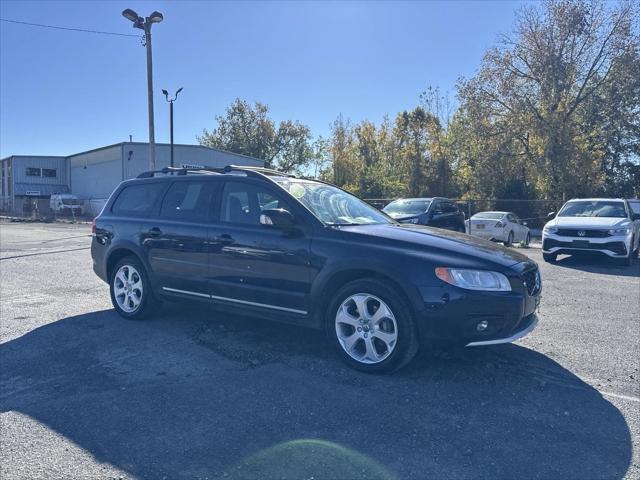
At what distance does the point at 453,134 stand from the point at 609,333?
32.1 m

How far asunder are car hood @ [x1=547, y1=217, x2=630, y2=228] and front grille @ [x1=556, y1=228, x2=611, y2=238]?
10cm

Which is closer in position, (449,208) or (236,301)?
(236,301)

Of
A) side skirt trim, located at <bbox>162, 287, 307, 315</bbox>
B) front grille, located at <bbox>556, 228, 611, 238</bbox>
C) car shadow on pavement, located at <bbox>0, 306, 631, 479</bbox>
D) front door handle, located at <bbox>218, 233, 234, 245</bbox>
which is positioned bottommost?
car shadow on pavement, located at <bbox>0, 306, 631, 479</bbox>

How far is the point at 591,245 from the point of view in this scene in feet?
38.8

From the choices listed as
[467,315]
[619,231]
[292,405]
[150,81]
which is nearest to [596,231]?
[619,231]

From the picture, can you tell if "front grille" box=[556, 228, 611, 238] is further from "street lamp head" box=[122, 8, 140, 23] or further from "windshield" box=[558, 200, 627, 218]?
"street lamp head" box=[122, 8, 140, 23]

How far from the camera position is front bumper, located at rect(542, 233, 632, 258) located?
11617 mm

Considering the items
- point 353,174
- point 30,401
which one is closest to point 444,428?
point 30,401

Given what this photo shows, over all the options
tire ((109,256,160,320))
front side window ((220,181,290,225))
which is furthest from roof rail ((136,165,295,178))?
tire ((109,256,160,320))

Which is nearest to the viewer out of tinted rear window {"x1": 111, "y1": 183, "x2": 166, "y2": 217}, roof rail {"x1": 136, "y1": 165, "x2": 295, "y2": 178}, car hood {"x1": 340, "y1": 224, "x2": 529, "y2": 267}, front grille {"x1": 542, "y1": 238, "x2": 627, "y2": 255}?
car hood {"x1": 340, "y1": 224, "x2": 529, "y2": 267}

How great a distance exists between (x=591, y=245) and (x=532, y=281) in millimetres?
8547

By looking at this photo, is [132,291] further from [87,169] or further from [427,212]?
[87,169]

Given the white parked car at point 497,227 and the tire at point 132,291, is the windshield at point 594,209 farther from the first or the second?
the tire at point 132,291

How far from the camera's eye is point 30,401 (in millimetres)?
3855
